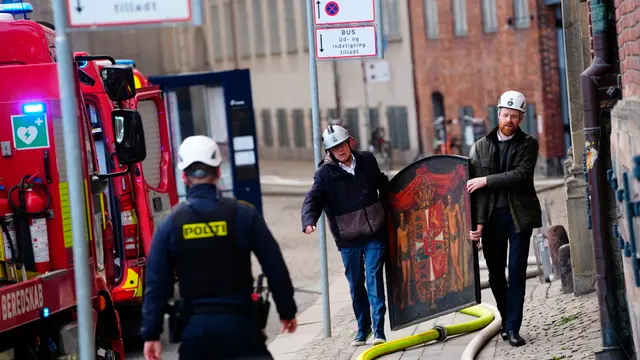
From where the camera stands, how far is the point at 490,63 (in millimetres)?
38938

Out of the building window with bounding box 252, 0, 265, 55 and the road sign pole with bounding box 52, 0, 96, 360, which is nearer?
the road sign pole with bounding box 52, 0, 96, 360

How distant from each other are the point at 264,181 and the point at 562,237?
1089 inches

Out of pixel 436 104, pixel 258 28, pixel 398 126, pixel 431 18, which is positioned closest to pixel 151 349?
pixel 431 18

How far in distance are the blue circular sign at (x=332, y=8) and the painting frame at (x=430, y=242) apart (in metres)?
1.58

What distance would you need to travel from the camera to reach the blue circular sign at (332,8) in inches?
485

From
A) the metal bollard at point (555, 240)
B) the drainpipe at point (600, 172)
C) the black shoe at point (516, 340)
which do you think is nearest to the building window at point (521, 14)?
the metal bollard at point (555, 240)

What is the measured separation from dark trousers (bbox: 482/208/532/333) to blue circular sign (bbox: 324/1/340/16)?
2.49 meters

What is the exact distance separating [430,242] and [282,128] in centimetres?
4286

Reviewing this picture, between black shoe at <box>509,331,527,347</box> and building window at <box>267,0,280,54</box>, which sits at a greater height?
building window at <box>267,0,280,54</box>

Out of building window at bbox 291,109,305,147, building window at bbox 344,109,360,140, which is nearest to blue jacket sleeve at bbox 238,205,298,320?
building window at bbox 344,109,360,140

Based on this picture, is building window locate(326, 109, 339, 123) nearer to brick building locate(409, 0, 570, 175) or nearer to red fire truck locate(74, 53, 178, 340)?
brick building locate(409, 0, 570, 175)

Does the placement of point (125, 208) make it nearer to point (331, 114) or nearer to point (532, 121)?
point (532, 121)

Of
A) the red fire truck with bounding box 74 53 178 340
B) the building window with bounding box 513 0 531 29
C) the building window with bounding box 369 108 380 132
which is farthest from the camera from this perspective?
the building window with bounding box 369 108 380 132

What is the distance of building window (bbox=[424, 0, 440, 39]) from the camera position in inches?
1631
